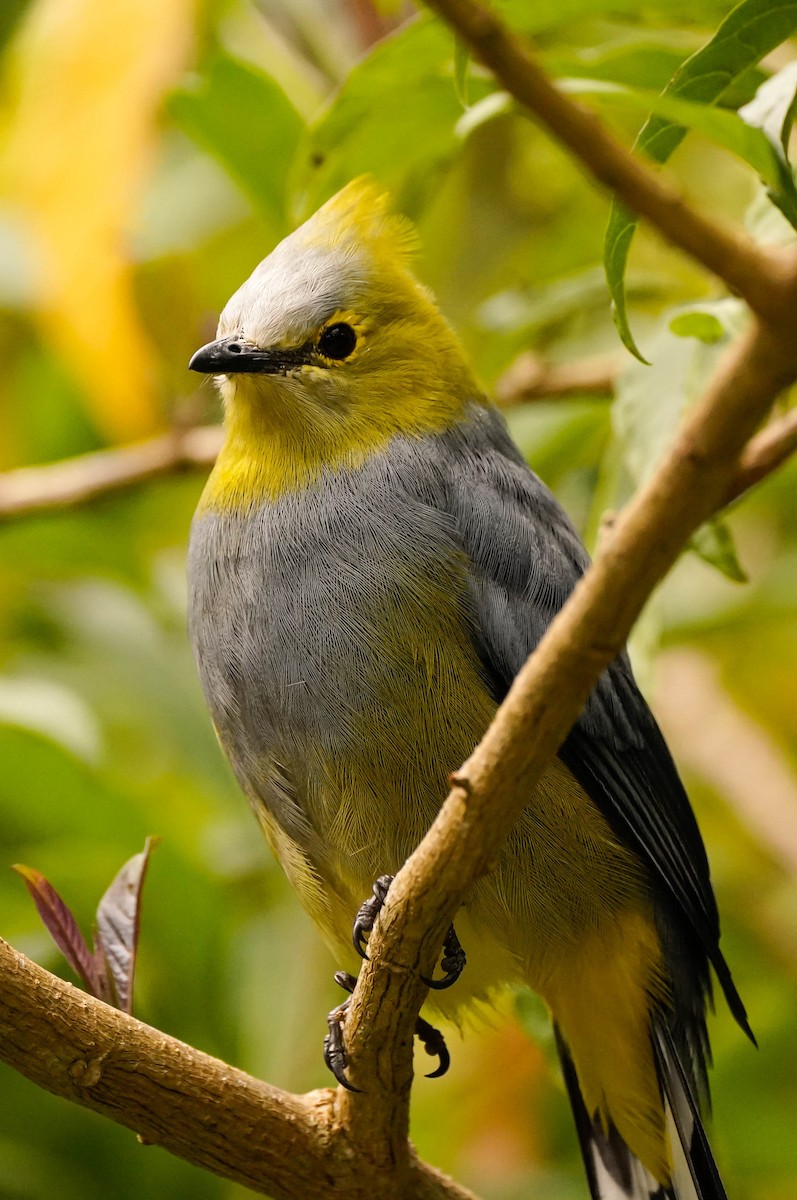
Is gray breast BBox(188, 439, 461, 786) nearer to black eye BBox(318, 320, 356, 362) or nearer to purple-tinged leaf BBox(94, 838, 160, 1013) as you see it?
black eye BBox(318, 320, 356, 362)

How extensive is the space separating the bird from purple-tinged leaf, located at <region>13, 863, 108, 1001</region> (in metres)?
0.59

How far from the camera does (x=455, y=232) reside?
15.7 feet

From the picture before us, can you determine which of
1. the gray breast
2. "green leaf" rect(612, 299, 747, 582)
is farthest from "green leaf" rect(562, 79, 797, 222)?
the gray breast

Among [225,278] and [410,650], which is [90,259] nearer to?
[410,650]

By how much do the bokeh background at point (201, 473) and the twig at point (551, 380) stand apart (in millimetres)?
59

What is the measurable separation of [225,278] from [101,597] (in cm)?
127

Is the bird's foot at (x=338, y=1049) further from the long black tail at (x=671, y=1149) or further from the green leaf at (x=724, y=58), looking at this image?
the green leaf at (x=724, y=58)

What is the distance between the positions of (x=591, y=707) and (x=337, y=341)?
97cm

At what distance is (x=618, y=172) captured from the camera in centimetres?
132

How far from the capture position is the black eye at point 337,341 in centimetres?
302

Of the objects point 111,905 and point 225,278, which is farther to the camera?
point 225,278

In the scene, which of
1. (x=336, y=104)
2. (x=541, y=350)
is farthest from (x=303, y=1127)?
(x=541, y=350)

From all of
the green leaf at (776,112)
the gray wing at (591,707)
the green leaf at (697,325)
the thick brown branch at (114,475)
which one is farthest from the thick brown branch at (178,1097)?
the thick brown branch at (114,475)

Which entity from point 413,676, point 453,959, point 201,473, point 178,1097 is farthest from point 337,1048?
point 201,473
